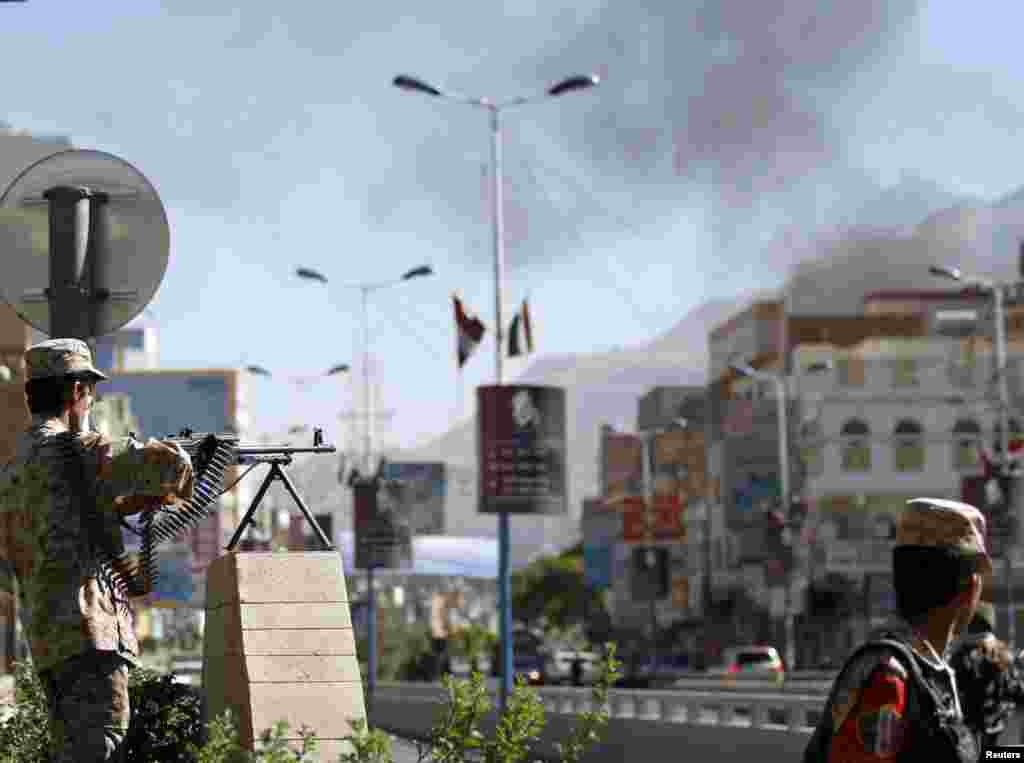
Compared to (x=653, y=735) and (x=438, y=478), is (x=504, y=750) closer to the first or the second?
(x=653, y=735)

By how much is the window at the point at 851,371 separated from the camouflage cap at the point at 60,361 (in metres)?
127

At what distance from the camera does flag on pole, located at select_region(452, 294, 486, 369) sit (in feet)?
177

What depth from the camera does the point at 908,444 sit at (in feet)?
436

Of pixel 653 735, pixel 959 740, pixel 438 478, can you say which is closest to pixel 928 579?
pixel 959 740

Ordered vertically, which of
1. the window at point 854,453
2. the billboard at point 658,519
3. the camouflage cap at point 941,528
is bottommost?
the camouflage cap at point 941,528

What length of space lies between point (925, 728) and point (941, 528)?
487 mm

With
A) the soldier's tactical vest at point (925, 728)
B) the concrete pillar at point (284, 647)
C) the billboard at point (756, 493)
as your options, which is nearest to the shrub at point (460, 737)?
the concrete pillar at point (284, 647)

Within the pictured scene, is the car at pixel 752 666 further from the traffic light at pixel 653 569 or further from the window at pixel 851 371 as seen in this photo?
the window at pixel 851 371

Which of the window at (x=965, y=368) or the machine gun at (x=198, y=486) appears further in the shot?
the window at (x=965, y=368)

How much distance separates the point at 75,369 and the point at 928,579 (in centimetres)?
294

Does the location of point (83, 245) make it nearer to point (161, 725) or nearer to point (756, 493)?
point (161, 725)

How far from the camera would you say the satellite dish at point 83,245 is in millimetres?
10461

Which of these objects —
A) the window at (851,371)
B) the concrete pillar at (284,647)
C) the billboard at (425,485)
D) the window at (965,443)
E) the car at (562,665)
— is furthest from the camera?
the billboard at (425,485)

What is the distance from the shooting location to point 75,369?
7910 millimetres
